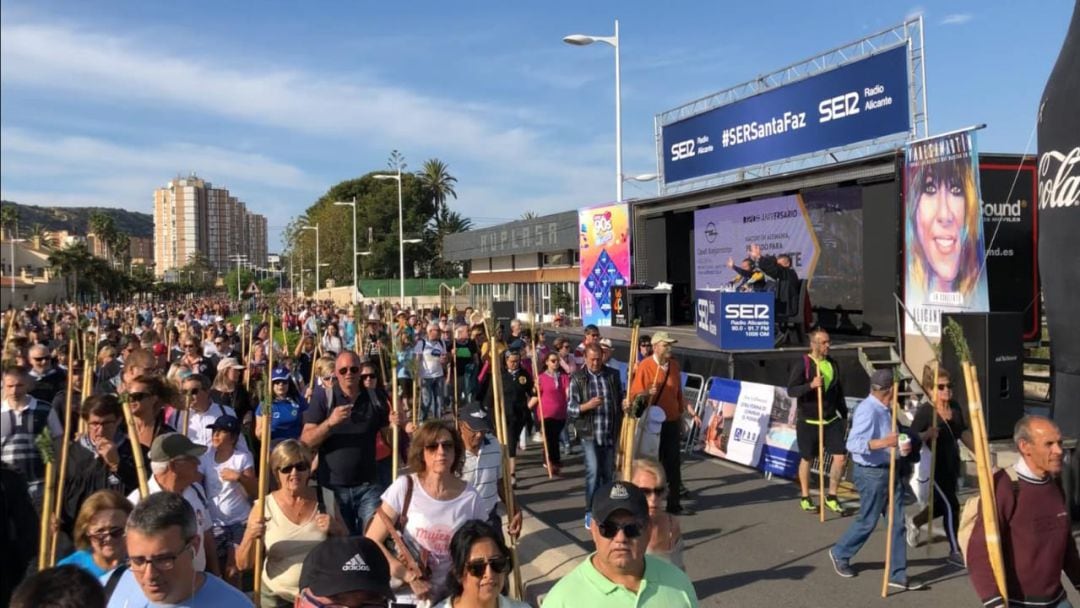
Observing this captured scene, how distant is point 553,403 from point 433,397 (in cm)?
442

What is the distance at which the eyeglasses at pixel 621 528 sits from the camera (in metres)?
2.96

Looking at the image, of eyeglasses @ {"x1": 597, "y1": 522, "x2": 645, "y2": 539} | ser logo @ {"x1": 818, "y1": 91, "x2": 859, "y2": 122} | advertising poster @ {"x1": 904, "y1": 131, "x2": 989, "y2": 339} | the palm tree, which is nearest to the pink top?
advertising poster @ {"x1": 904, "y1": 131, "x2": 989, "y2": 339}

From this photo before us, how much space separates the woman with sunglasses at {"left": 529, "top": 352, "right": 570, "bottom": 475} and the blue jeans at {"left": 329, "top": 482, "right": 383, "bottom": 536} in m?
4.66

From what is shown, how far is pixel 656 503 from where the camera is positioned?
3.84 metres

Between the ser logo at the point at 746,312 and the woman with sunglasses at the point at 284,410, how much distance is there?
836 cm

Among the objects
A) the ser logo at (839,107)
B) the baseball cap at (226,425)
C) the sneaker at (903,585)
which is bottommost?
the sneaker at (903,585)

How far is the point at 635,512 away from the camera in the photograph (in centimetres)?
299

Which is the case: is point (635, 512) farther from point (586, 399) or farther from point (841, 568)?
point (586, 399)

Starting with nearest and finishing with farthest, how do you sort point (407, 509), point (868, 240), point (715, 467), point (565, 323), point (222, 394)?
point (407, 509) → point (222, 394) → point (715, 467) → point (868, 240) → point (565, 323)

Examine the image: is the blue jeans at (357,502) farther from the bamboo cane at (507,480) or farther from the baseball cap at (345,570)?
the baseball cap at (345,570)

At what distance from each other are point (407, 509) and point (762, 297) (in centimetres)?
1105

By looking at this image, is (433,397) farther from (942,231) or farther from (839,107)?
(839,107)

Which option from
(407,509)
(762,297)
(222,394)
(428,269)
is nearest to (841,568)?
(407,509)

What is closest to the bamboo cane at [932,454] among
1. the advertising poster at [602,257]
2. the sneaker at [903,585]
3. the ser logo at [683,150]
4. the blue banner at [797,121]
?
the sneaker at [903,585]
